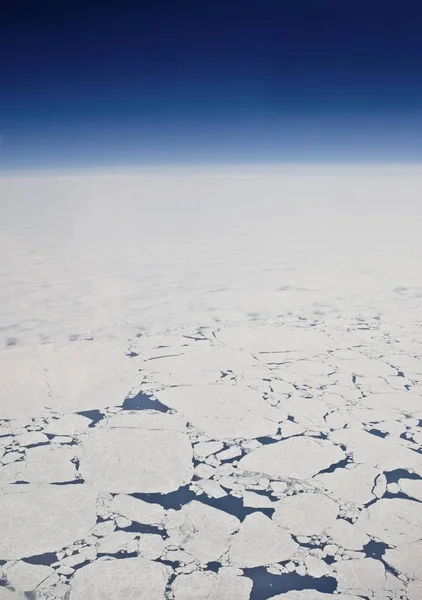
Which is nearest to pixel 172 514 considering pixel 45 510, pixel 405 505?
pixel 45 510

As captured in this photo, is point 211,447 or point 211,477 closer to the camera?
point 211,477

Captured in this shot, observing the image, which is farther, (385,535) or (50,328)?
(50,328)

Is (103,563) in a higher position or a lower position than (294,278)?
lower

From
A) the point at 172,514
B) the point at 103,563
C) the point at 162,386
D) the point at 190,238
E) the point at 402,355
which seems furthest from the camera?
the point at 190,238

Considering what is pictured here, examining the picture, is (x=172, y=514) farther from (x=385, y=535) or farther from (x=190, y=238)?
(x=190, y=238)
